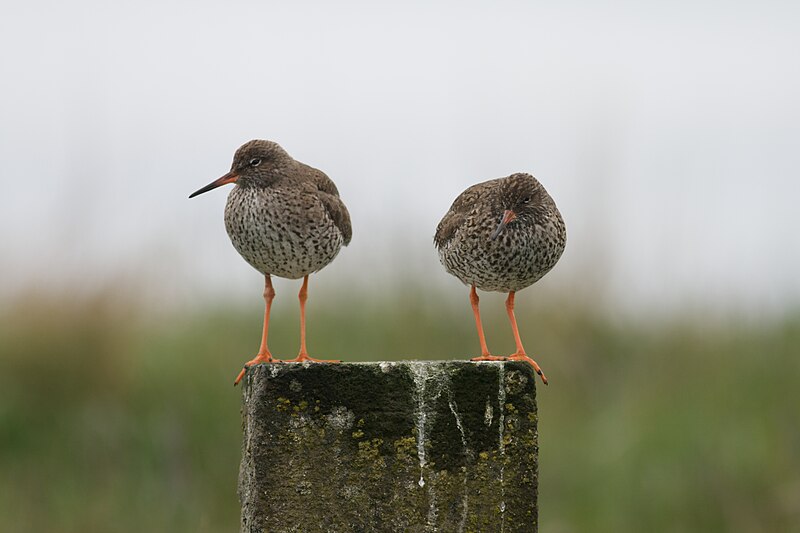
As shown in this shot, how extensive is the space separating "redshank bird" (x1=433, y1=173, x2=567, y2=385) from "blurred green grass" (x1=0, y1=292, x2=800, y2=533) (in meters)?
5.14

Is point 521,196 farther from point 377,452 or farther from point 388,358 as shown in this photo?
point 388,358

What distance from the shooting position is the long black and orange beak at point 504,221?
20.2ft

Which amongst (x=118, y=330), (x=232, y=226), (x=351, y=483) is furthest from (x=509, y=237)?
(x=118, y=330)

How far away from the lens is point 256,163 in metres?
6.74

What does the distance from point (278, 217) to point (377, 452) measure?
7.58ft

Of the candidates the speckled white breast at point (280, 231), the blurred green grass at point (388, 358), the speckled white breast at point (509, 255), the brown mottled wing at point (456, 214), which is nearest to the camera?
the speckled white breast at point (509, 255)

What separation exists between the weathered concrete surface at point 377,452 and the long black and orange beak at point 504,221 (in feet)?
5.79

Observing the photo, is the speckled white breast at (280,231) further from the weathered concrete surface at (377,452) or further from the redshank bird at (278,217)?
the weathered concrete surface at (377,452)

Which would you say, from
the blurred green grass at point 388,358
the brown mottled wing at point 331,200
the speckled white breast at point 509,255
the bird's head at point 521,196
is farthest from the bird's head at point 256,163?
the blurred green grass at point 388,358

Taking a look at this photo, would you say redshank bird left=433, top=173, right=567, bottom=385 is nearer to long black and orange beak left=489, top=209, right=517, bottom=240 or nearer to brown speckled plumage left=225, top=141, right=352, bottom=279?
long black and orange beak left=489, top=209, right=517, bottom=240

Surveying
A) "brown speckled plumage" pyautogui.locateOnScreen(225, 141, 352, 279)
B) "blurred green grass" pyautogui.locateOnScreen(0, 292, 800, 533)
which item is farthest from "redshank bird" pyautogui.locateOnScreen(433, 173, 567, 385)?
"blurred green grass" pyautogui.locateOnScreen(0, 292, 800, 533)

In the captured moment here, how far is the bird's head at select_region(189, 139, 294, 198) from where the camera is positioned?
263 inches

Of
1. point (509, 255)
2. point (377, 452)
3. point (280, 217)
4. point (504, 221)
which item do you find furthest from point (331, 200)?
point (377, 452)

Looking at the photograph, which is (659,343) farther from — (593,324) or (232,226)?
(232,226)
